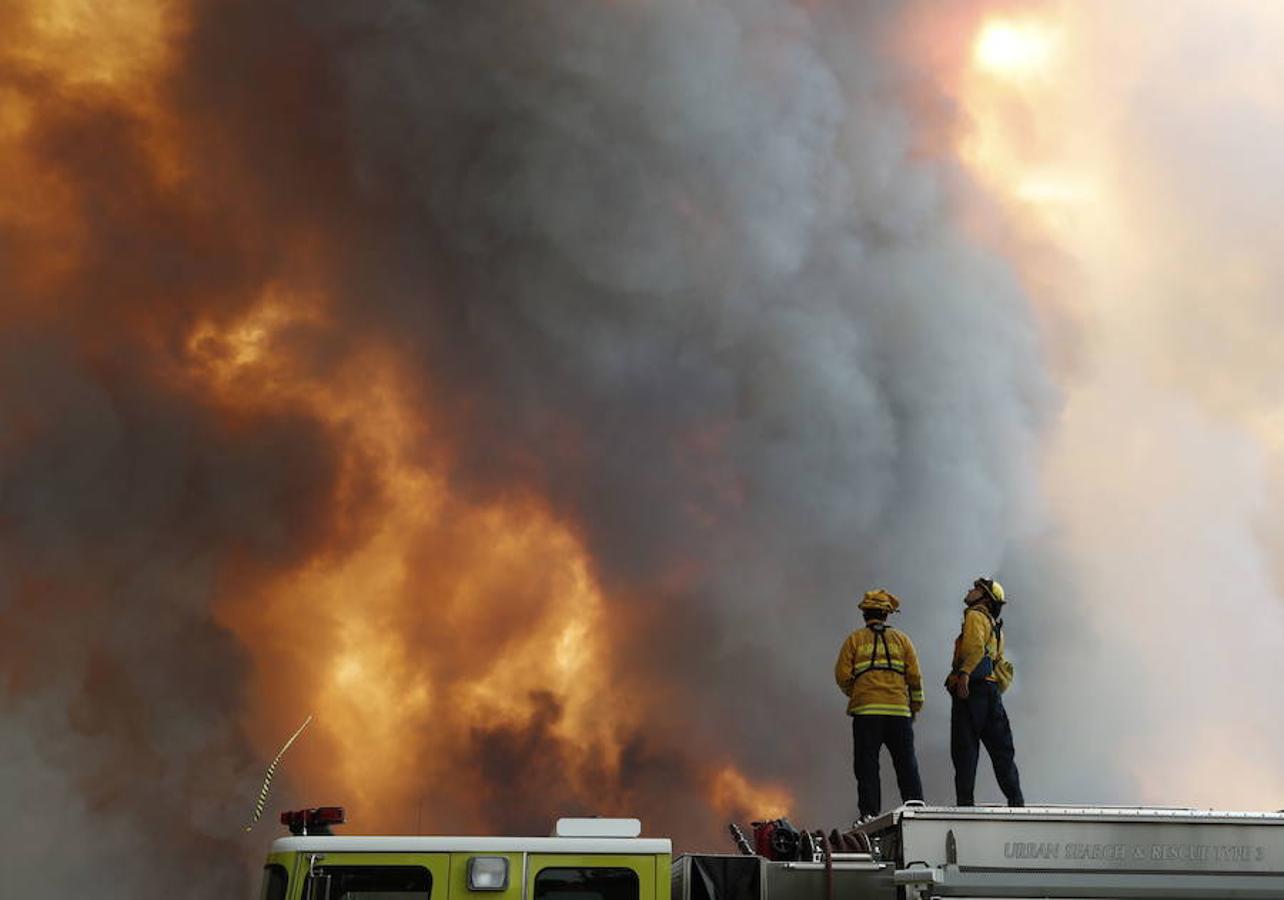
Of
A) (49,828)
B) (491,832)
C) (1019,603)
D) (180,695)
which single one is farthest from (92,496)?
(1019,603)

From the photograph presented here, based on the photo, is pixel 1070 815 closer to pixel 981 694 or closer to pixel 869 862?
pixel 869 862

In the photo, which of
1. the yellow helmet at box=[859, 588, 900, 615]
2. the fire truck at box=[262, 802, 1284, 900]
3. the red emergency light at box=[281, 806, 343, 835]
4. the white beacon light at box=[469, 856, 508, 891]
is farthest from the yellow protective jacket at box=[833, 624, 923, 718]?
the red emergency light at box=[281, 806, 343, 835]

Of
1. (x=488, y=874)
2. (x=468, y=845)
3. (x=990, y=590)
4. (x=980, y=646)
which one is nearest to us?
(x=488, y=874)

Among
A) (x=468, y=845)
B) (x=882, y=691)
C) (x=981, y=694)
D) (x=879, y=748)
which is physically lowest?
(x=468, y=845)

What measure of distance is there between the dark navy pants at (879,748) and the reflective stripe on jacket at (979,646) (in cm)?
76

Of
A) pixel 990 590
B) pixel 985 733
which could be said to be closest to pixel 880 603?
pixel 990 590

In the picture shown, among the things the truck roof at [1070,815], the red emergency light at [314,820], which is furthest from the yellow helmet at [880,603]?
the red emergency light at [314,820]

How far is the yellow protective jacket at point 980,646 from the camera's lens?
9.82 m

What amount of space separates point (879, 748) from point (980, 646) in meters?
1.18

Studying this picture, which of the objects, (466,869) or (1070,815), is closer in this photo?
(466,869)

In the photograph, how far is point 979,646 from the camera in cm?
981

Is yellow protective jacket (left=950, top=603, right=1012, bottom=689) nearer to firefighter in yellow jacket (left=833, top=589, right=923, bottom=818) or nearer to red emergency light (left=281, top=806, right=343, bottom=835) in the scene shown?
firefighter in yellow jacket (left=833, top=589, right=923, bottom=818)

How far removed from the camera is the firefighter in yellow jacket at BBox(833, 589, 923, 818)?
10281 mm

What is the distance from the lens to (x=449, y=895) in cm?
669
